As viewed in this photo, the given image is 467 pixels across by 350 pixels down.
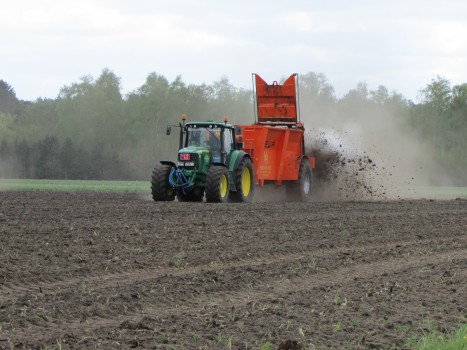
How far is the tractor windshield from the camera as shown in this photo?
22766mm

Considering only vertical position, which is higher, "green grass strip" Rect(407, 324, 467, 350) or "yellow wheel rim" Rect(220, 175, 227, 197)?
"yellow wheel rim" Rect(220, 175, 227, 197)

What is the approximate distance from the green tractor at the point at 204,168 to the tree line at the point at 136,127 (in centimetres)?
2998

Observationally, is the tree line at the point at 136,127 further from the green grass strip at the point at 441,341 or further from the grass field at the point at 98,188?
the green grass strip at the point at 441,341

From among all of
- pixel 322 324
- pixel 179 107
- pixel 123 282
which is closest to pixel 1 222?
pixel 123 282

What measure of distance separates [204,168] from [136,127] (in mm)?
44909

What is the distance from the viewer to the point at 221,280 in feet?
33.8

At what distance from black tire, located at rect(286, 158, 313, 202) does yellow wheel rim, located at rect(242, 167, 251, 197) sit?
2358 millimetres

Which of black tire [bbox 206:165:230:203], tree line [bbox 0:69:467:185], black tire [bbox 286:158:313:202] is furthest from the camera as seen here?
tree line [bbox 0:69:467:185]

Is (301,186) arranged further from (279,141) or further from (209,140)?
(209,140)

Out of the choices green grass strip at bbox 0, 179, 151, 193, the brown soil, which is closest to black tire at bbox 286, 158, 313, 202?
the brown soil

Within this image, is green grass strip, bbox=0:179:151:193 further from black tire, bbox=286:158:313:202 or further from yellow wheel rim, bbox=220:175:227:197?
yellow wheel rim, bbox=220:175:227:197

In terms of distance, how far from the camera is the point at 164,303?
347 inches

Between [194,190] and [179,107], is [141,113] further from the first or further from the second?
[194,190]

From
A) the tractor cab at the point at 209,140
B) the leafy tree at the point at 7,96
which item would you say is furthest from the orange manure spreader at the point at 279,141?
the leafy tree at the point at 7,96
